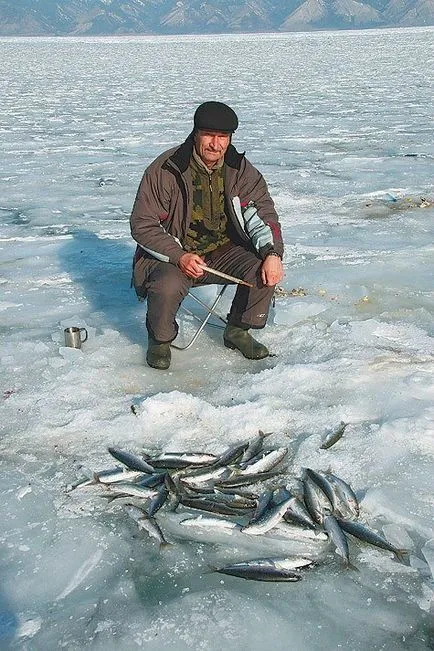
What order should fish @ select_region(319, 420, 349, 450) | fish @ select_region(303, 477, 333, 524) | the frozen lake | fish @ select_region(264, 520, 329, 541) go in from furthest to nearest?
fish @ select_region(319, 420, 349, 450)
fish @ select_region(303, 477, 333, 524)
fish @ select_region(264, 520, 329, 541)
the frozen lake

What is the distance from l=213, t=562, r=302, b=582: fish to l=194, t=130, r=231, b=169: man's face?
2509 mm

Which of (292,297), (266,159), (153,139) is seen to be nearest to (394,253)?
(292,297)

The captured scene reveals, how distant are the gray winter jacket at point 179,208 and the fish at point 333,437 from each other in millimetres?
1308

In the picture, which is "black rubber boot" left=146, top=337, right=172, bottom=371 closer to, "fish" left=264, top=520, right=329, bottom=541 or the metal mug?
the metal mug

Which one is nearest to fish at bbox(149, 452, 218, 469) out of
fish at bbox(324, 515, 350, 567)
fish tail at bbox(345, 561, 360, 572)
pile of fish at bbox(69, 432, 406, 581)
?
pile of fish at bbox(69, 432, 406, 581)

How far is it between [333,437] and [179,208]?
178 cm

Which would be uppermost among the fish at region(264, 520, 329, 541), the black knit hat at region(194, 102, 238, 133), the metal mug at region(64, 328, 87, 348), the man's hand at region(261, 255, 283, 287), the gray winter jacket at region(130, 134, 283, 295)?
the black knit hat at region(194, 102, 238, 133)

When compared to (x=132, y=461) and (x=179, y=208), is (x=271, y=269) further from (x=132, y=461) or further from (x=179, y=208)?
(x=132, y=461)

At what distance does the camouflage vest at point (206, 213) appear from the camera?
4434 millimetres

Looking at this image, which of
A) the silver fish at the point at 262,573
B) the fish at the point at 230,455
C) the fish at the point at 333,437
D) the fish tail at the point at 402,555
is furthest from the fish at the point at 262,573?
the fish at the point at 333,437

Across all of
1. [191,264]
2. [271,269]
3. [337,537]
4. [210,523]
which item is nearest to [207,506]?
A: [210,523]

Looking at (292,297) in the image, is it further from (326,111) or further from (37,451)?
(326,111)

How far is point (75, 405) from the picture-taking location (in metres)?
3.90

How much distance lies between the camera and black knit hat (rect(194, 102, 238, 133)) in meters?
4.09
